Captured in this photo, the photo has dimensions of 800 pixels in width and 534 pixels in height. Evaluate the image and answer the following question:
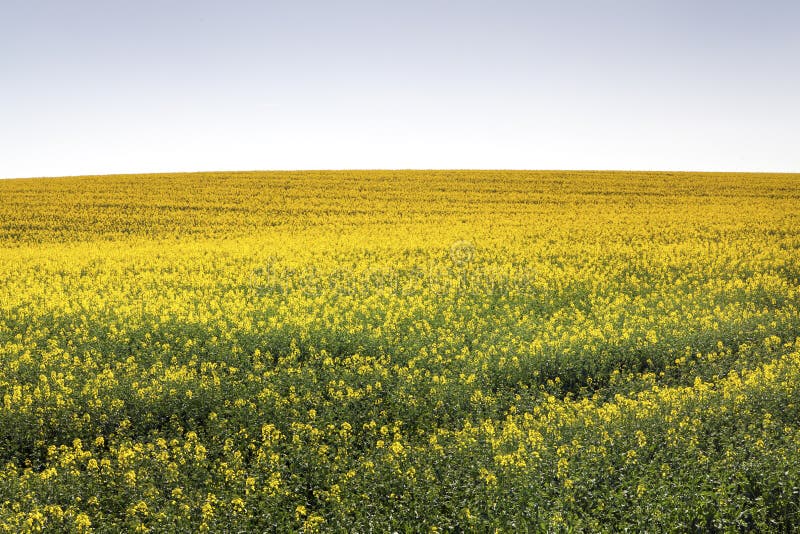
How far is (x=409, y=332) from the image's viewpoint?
42.7 ft

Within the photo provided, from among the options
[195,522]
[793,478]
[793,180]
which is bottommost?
[195,522]

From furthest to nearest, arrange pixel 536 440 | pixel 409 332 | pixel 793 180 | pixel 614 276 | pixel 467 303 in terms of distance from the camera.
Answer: pixel 793 180 < pixel 614 276 < pixel 467 303 < pixel 409 332 < pixel 536 440

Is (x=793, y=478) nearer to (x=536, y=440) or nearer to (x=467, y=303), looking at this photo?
(x=536, y=440)

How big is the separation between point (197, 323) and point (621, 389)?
8.46 metres

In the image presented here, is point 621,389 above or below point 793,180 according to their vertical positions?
below

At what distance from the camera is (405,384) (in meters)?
10.4

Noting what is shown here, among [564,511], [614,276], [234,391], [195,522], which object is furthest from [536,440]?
[614,276]

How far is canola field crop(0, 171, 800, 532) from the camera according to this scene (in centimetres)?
656

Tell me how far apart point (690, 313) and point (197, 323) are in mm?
10680

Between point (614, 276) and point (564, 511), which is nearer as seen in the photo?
point (564, 511)

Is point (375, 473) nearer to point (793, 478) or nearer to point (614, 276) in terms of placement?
point (793, 478)

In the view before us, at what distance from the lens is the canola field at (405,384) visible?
656 cm

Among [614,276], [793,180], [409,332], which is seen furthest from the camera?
[793,180]

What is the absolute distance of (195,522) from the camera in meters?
6.44
